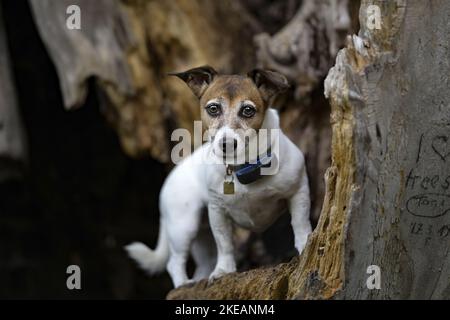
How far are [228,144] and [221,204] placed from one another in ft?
2.09

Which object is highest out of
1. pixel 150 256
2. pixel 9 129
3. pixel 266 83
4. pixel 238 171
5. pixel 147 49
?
pixel 147 49

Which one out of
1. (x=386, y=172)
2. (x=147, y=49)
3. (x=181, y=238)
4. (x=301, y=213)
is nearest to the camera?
(x=386, y=172)

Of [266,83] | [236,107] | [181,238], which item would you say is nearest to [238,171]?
[236,107]

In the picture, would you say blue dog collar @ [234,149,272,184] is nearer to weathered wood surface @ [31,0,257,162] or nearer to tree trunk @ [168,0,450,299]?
tree trunk @ [168,0,450,299]

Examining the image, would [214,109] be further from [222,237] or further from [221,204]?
[222,237]

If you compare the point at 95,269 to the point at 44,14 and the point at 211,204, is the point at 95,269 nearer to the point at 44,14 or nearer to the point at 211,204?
the point at 44,14

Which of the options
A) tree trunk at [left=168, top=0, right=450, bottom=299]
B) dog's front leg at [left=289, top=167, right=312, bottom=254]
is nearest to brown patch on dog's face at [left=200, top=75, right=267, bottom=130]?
dog's front leg at [left=289, top=167, right=312, bottom=254]

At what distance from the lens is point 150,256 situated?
6.41 m

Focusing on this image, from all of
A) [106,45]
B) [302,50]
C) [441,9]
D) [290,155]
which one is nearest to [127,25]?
[106,45]

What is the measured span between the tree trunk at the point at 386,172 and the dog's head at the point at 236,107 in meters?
0.68

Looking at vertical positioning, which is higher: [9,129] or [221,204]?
[9,129]

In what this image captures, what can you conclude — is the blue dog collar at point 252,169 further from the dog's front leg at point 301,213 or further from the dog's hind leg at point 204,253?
the dog's hind leg at point 204,253

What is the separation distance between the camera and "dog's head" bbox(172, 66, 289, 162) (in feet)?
15.8

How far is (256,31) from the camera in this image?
733 cm
